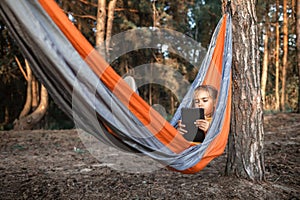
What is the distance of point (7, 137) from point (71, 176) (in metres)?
3.06

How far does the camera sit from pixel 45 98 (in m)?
7.14

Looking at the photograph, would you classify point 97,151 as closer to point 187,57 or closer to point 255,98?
point 255,98

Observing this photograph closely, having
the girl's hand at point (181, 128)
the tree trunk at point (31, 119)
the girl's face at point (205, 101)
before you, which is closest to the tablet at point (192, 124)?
the girl's hand at point (181, 128)

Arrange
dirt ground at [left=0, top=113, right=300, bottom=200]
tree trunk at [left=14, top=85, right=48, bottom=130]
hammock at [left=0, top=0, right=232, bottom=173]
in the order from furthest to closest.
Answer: tree trunk at [left=14, top=85, right=48, bottom=130]
dirt ground at [left=0, top=113, right=300, bottom=200]
hammock at [left=0, top=0, right=232, bottom=173]

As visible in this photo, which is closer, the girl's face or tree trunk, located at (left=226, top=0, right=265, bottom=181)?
tree trunk, located at (left=226, top=0, right=265, bottom=181)

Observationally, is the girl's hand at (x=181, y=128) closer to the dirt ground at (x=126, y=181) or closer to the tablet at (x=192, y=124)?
the tablet at (x=192, y=124)

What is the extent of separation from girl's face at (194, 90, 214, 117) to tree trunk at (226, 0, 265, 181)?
0.86ft

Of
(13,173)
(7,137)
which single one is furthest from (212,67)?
(7,137)

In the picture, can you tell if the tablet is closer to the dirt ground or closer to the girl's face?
the girl's face

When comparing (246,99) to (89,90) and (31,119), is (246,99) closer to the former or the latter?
(89,90)

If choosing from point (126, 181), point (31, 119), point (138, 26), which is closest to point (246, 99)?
point (126, 181)

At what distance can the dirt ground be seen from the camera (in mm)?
2035

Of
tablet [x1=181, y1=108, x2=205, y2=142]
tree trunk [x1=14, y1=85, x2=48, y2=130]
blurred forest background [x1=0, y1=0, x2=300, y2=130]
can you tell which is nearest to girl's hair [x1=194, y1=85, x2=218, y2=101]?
tablet [x1=181, y1=108, x2=205, y2=142]

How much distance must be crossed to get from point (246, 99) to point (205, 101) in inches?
16.0
